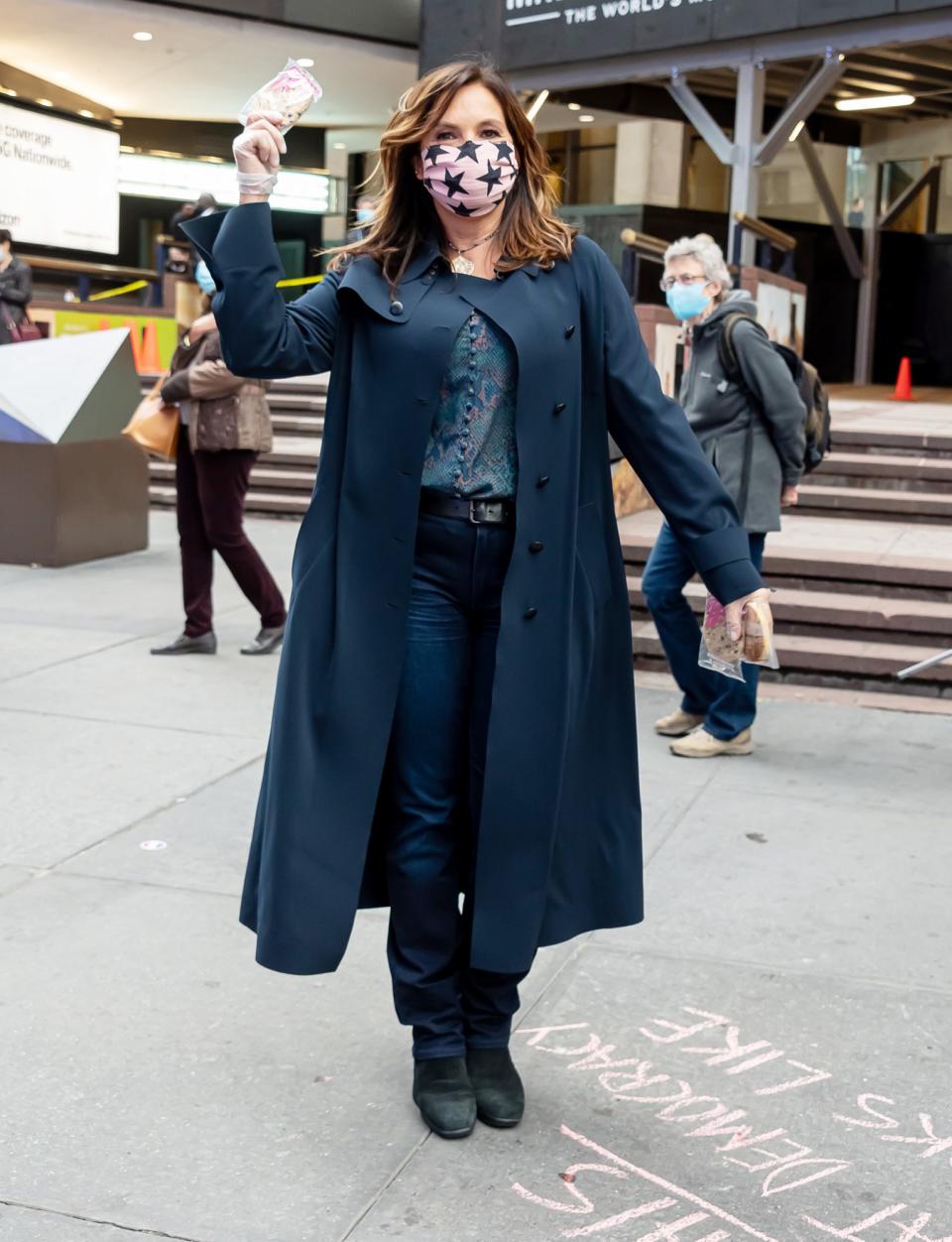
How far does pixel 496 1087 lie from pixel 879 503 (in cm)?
756

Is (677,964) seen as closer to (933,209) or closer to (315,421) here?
(315,421)

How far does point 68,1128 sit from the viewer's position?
3006 mm

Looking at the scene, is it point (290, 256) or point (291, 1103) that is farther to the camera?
point (290, 256)

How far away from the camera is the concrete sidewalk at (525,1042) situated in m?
2.78

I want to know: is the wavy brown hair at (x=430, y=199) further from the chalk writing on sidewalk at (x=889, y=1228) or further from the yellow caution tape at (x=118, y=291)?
the yellow caution tape at (x=118, y=291)

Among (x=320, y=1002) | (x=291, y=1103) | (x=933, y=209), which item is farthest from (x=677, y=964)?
(x=933, y=209)

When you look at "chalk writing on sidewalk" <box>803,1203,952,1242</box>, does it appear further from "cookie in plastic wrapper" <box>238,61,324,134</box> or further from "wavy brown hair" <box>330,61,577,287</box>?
"cookie in plastic wrapper" <box>238,61,324,134</box>

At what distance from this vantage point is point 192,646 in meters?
7.51

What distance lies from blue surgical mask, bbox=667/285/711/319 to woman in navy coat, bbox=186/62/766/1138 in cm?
286

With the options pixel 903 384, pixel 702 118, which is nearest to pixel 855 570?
pixel 903 384

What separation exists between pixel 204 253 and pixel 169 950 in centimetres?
189

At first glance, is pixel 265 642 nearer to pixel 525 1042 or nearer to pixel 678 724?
pixel 678 724

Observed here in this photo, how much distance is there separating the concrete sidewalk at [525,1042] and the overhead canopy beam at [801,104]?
477 inches

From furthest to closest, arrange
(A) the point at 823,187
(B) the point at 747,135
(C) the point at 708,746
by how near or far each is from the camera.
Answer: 1. (A) the point at 823,187
2. (B) the point at 747,135
3. (C) the point at 708,746
